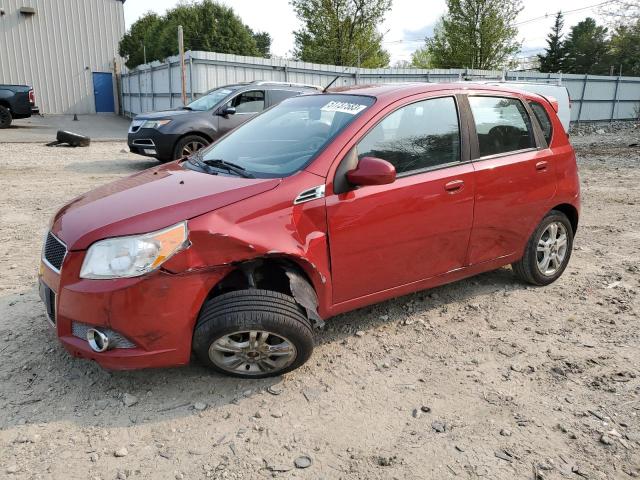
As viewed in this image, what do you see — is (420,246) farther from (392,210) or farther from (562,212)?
(562,212)

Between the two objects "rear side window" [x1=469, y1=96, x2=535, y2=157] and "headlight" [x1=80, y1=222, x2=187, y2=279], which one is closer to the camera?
"headlight" [x1=80, y1=222, x2=187, y2=279]

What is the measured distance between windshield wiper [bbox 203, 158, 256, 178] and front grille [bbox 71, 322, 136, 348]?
117cm

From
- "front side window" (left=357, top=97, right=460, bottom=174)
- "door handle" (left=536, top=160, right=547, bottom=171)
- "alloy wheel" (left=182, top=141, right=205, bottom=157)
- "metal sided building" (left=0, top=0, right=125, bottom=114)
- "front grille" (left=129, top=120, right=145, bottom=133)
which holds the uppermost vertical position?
"metal sided building" (left=0, top=0, right=125, bottom=114)

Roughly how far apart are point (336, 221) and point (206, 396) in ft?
4.04

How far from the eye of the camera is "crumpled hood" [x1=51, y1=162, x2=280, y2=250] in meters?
2.75

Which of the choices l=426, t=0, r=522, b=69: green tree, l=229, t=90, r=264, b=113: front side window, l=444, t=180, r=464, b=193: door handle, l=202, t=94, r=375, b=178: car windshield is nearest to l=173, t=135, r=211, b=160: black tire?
l=229, t=90, r=264, b=113: front side window

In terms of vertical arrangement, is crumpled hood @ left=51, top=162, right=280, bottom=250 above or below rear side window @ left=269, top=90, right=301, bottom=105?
below

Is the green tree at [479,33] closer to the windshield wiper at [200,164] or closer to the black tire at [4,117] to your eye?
the black tire at [4,117]

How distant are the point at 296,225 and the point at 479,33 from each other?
32705 millimetres

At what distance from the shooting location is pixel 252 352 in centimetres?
298

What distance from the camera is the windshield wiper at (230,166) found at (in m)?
3.29

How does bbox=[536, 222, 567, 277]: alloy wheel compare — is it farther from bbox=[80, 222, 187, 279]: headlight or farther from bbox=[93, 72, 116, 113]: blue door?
bbox=[93, 72, 116, 113]: blue door

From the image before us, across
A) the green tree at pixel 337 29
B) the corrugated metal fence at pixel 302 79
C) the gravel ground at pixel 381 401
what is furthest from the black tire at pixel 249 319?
the green tree at pixel 337 29

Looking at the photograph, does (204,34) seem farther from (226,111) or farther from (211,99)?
(226,111)
